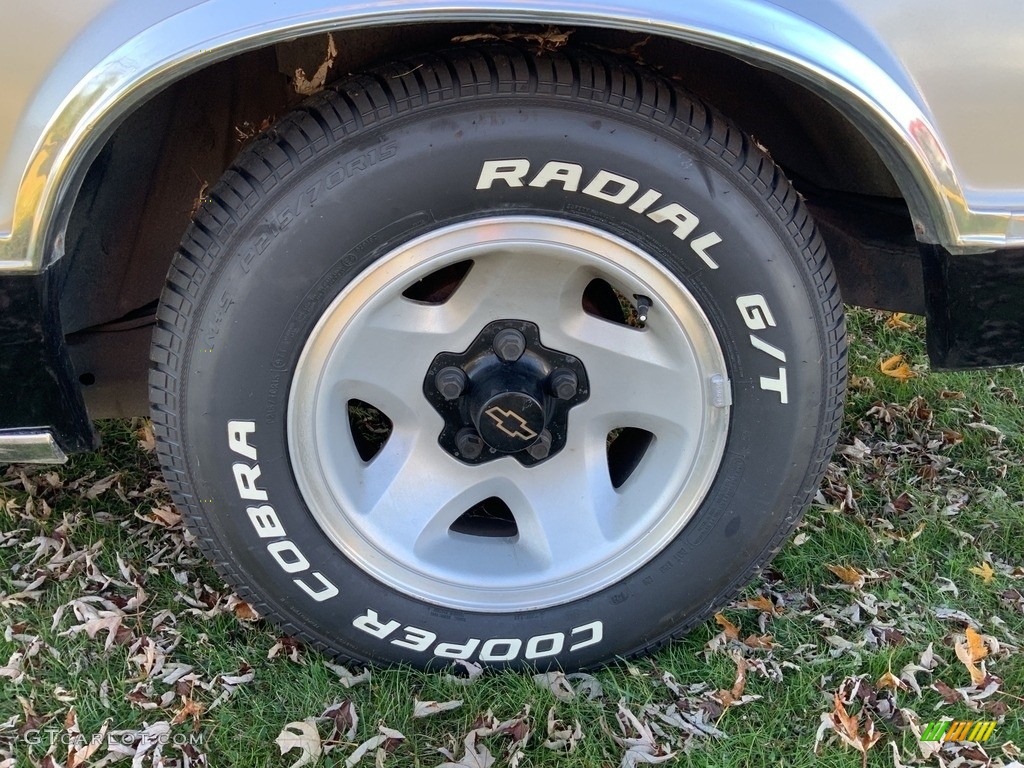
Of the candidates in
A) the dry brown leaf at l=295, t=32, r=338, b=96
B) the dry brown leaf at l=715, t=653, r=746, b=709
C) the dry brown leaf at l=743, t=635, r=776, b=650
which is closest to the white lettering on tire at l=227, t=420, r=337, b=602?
the dry brown leaf at l=295, t=32, r=338, b=96

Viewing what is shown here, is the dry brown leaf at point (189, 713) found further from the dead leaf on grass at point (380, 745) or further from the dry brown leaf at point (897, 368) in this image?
the dry brown leaf at point (897, 368)

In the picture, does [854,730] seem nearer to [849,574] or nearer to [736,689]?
[736,689]

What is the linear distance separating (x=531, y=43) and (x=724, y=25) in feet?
1.22

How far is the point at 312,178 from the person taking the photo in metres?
1.59

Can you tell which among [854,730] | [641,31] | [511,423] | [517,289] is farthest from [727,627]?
[641,31]

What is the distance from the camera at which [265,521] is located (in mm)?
1832

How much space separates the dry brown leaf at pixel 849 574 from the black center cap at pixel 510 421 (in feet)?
3.67

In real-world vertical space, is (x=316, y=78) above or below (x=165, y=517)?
above

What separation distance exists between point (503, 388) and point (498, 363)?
0.06 meters

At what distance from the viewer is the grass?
195cm

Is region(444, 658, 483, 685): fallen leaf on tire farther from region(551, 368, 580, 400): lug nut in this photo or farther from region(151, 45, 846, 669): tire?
region(551, 368, 580, 400): lug nut

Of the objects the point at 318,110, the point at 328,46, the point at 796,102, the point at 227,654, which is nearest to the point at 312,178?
the point at 318,110

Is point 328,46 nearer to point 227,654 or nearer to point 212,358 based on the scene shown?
point 212,358

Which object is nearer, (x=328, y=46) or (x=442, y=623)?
(x=328, y=46)
